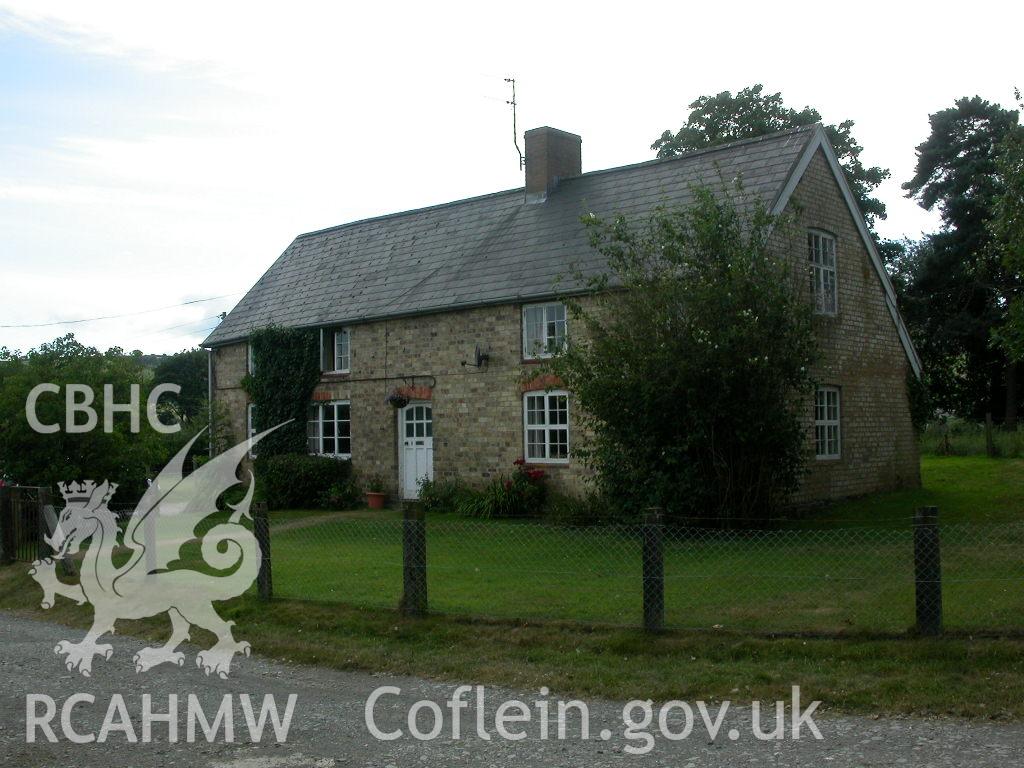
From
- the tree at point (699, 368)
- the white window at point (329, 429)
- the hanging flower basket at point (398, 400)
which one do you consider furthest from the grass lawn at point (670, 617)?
the white window at point (329, 429)

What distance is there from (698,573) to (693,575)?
1.44ft

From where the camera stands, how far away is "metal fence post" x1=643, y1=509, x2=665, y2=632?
360 inches

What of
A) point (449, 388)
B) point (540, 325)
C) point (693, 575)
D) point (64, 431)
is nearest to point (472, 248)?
point (449, 388)

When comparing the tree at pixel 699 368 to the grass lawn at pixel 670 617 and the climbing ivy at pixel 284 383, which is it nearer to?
the grass lawn at pixel 670 617

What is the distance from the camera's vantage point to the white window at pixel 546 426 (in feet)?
68.4

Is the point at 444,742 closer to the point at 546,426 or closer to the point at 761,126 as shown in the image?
the point at 546,426

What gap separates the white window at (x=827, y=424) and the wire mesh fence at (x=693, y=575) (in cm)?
345

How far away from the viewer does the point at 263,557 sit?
1135 cm

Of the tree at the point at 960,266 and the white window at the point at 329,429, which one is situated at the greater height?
the tree at the point at 960,266

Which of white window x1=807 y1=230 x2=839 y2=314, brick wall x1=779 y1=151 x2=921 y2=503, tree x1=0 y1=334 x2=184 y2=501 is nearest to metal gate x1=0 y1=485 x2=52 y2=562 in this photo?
tree x1=0 y1=334 x2=184 y2=501

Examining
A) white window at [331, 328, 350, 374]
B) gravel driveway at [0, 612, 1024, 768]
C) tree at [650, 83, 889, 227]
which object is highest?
tree at [650, 83, 889, 227]

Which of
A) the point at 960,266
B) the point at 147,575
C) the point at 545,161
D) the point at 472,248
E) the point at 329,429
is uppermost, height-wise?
the point at 545,161

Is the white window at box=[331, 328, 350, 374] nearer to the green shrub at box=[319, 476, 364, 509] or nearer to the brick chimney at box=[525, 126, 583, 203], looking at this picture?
the green shrub at box=[319, 476, 364, 509]

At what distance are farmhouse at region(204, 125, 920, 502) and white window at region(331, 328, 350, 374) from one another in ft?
0.12
